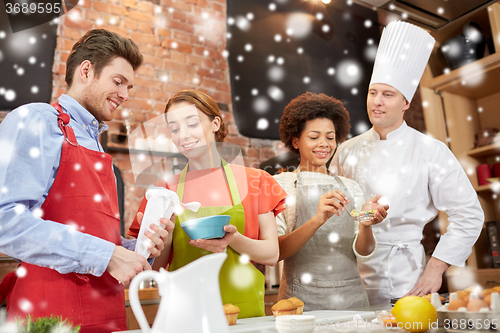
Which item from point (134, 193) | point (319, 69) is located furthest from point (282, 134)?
point (134, 193)

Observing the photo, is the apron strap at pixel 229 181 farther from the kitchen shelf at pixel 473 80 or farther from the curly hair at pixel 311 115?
the kitchen shelf at pixel 473 80

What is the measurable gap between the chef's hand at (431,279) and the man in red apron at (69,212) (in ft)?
3.04

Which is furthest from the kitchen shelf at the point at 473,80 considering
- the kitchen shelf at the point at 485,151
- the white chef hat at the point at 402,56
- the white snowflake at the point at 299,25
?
the white snowflake at the point at 299,25

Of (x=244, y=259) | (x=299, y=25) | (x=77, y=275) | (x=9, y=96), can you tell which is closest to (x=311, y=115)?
(x=244, y=259)

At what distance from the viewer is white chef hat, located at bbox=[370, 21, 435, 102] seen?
1.58 metres

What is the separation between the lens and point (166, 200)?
727 mm

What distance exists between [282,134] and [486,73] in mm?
1340

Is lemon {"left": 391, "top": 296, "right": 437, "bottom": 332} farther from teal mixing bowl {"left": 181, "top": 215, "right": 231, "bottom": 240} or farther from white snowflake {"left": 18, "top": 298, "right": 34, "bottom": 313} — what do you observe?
white snowflake {"left": 18, "top": 298, "right": 34, "bottom": 313}

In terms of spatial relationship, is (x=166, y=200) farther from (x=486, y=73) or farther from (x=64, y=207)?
(x=486, y=73)

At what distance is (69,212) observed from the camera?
86 cm

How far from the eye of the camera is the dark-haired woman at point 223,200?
41.2 inches

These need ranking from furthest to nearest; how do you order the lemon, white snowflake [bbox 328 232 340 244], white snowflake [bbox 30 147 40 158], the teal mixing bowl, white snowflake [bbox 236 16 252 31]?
white snowflake [bbox 236 16 252 31] < white snowflake [bbox 328 232 340 244] < white snowflake [bbox 30 147 40 158] < the teal mixing bowl < the lemon

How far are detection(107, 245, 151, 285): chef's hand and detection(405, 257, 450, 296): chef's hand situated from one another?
0.96 metres

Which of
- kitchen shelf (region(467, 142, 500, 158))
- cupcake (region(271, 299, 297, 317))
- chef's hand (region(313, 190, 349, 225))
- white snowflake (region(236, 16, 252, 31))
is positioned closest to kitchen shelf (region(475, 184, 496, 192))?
A: kitchen shelf (region(467, 142, 500, 158))
